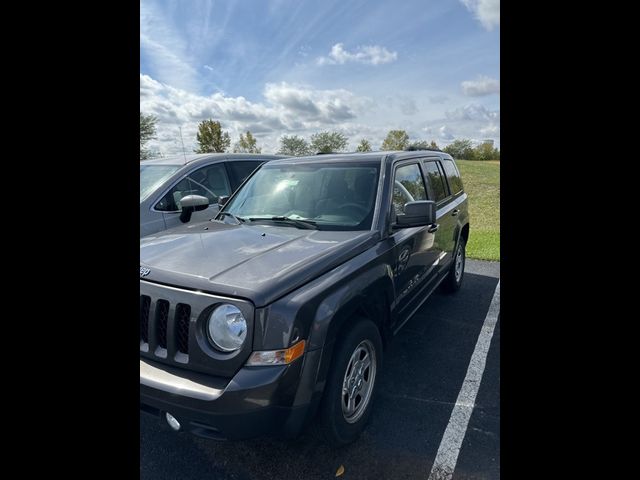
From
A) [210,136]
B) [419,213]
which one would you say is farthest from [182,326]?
[210,136]

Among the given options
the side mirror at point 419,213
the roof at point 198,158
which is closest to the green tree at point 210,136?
the roof at point 198,158

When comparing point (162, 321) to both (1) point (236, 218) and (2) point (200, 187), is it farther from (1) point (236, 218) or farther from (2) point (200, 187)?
(2) point (200, 187)

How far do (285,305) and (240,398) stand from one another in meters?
0.51

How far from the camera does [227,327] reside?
201 cm

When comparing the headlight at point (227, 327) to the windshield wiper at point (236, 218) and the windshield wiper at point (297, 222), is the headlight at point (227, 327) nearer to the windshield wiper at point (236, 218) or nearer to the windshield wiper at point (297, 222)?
the windshield wiper at point (297, 222)

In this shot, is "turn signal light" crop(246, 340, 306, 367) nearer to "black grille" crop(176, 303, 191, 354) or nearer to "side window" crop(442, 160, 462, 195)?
"black grille" crop(176, 303, 191, 354)

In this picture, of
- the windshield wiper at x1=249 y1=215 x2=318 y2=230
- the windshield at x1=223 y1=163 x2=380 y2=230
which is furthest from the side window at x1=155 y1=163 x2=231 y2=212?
the windshield wiper at x1=249 y1=215 x2=318 y2=230

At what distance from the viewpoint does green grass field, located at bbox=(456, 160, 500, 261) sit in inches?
317

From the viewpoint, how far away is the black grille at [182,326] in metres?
2.09

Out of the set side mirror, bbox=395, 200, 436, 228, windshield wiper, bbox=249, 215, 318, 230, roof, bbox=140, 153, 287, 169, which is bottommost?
windshield wiper, bbox=249, 215, 318, 230

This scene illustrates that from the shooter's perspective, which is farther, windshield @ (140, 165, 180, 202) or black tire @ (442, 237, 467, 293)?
windshield @ (140, 165, 180, 202)

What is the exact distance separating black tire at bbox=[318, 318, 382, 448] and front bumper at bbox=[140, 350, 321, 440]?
0.17 meters
